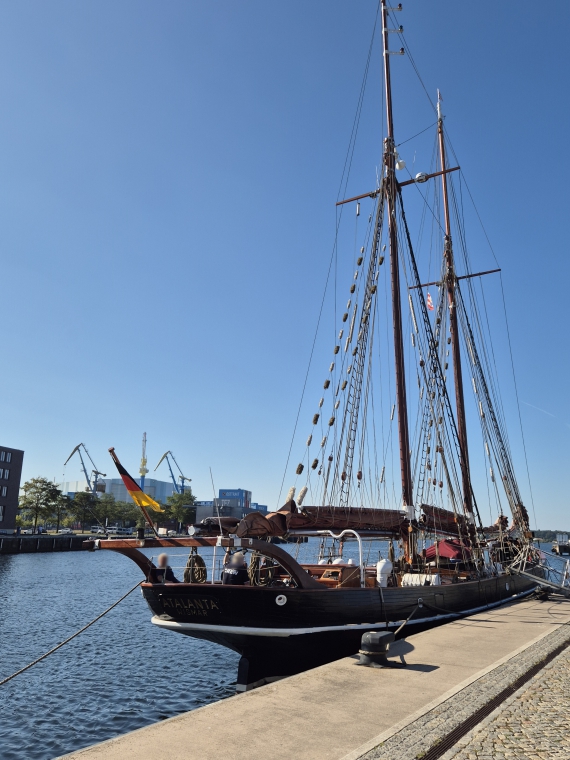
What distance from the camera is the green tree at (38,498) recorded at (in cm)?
9631

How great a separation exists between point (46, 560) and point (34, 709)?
184 feet

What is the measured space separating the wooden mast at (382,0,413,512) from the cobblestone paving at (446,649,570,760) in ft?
40.9

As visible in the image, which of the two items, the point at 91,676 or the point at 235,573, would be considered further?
the point at 91,676

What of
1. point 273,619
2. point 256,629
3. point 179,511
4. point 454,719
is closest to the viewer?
point 454,719

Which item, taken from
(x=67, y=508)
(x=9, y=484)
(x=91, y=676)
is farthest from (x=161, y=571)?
(x=67, y=508)

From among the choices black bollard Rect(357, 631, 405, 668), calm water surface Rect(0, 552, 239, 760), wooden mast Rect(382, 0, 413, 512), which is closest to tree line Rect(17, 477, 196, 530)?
calm water surface Rect(0, 552, 239, 760)

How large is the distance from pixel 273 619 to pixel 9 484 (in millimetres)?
92028

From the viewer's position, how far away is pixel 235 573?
47.7 feet

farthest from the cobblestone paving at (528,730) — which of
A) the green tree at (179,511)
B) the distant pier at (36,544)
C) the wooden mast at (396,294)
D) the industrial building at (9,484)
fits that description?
the green tree at (179,511)

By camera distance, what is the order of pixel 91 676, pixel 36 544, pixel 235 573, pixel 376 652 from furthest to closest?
1. pixel 36 544
2. pixel 91 676
3. pixel 235 573
4. pixel 376 652

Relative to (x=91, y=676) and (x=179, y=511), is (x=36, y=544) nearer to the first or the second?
(x=91, y=676)

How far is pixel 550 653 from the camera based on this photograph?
1291cm

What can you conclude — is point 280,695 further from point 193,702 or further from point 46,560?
point 46,560

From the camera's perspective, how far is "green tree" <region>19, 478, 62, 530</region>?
96.3 m
